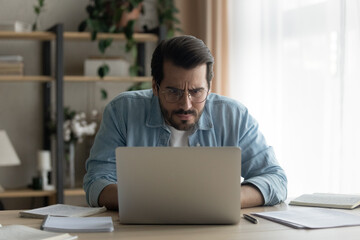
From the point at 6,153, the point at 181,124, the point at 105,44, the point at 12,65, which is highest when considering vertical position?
the point at 105,44

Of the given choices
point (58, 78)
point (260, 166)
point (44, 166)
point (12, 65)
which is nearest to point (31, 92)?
point (12, 65)

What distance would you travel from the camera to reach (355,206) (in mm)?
1854

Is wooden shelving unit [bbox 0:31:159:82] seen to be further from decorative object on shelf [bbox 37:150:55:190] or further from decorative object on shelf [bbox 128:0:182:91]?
decorative object on shelf [bbox 37:150:55:190]

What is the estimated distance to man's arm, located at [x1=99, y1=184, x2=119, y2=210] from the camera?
71.8 inches

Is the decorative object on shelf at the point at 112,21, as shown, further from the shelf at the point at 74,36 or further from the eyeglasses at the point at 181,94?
the eyeglasses at the point at 181,94

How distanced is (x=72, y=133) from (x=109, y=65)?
20.4 inches

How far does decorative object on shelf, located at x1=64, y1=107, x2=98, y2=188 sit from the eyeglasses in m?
1.92

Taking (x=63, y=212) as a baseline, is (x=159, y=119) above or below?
above

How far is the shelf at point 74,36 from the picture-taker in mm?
3738

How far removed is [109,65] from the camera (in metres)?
3.96

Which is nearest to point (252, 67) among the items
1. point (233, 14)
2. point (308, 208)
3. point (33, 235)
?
point (233, 14)

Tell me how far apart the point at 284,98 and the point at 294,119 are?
151 mm

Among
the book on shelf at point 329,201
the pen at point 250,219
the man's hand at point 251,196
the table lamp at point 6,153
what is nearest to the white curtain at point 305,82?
the book on shelf at point 329,201

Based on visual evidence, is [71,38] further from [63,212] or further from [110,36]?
[63,212]
